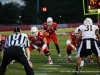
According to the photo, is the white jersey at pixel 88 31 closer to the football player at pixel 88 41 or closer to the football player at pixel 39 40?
the football player at pixel 88 41

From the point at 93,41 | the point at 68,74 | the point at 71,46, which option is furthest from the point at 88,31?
the point at 71,46

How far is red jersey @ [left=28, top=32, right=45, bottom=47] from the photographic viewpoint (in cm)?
1099

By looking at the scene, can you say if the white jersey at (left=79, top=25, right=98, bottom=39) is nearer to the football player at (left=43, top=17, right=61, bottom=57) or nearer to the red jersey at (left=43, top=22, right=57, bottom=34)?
the football player at (left=43, top=17, right=61, bottom=57)

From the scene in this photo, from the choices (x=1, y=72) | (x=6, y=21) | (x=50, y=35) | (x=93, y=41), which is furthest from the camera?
(x=6, y=21)

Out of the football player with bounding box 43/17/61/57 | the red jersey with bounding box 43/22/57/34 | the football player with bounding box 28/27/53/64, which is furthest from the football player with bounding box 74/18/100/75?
the red jersey with bounding box 43/22/57/34

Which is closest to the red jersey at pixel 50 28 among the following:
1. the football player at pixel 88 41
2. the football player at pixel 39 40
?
the football player at pixel 39 40

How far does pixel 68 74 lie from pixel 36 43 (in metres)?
2.60

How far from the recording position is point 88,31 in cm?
882

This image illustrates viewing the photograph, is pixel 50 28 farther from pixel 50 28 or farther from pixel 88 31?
pixel 88 31

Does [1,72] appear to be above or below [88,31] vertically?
below

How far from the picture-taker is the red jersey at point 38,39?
1099 cm

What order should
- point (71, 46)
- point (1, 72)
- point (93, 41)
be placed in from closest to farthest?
point (1, 72)
point (93, 41)
point (71, 46)

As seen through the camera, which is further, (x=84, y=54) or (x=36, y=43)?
(x=36, y=43)

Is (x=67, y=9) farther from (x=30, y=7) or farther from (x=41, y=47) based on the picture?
(x=41, y=47)
